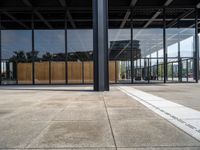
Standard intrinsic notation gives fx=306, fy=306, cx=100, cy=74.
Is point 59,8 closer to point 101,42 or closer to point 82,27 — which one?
point 82,27

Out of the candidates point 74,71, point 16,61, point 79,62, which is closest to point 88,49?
point 79,62

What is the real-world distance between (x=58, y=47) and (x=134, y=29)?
778 centimetres


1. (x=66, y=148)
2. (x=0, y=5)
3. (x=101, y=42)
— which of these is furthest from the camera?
(x=0, y=5)

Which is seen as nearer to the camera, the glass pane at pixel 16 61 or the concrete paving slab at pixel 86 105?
the concrete paving slab at pixel 86 105

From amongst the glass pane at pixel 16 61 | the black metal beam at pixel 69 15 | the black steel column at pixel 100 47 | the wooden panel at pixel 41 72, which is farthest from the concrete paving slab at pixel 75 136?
the glass pane at pixel 16 61

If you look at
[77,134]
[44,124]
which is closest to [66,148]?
[77,134]

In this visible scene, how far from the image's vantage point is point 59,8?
2814 cm

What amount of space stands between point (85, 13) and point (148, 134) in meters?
24.3

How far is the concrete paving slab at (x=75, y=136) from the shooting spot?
5863 mm

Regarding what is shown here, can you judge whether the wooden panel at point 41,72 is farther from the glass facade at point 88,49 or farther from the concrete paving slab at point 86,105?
the concrete paving slab at point 86,105

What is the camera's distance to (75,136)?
6.50m

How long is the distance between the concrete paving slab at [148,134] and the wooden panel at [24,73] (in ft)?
73.0

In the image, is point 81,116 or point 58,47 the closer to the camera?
point 81,116

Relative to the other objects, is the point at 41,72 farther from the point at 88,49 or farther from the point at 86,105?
the point at 86,105
